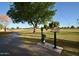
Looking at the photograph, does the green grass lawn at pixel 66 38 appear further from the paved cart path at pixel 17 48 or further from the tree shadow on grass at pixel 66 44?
the paved cart path at pixel 17 48

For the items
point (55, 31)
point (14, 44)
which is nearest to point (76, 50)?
point (55, 31)

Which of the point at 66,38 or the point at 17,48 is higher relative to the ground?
the point at 66,38

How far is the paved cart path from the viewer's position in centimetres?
450

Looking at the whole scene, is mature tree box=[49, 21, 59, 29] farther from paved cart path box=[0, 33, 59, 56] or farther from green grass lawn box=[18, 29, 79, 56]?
paved cart path box=[0, 33, 59, 56]

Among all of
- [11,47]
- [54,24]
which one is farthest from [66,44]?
[11,47]

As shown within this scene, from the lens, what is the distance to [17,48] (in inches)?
180

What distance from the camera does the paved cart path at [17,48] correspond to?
177 inches

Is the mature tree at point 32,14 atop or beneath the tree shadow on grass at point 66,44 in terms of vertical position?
atop

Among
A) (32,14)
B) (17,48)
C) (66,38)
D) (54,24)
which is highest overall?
(32,14)

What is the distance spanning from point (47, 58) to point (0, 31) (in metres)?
0.84

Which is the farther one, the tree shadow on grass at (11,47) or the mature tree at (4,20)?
the mature tree at (4,20)

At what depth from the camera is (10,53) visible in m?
4.50

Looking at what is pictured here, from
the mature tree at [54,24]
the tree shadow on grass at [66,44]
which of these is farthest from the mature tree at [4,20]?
the mature tree at [54,24]

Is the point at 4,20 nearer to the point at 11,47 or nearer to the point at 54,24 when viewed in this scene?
the point at 11,47
